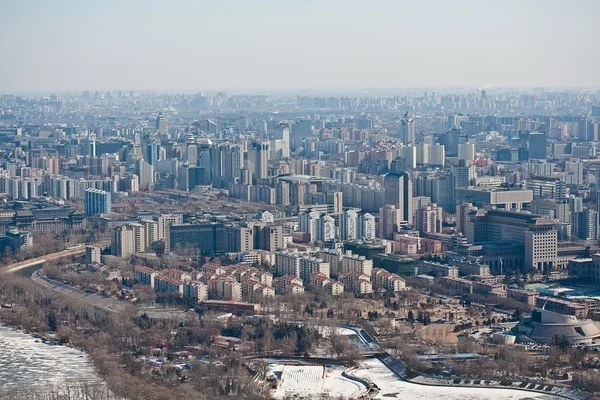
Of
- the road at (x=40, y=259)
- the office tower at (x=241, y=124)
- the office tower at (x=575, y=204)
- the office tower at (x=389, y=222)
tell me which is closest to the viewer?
the road at (x=40, y=259)

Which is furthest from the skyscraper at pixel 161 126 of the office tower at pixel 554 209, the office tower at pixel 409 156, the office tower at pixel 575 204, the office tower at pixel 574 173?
the office tower at pixel 575 204

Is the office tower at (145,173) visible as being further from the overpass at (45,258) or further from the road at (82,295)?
the road at (82,295)

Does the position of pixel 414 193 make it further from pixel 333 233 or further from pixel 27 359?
pixel 27 359

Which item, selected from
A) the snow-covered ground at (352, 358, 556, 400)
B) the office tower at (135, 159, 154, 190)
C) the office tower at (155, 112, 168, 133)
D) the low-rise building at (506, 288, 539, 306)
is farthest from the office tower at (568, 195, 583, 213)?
the office tower at (155, 112, 168, 133)

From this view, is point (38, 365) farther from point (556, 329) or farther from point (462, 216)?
point (462, 216)

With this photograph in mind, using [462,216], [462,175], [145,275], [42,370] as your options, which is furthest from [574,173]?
[42,370]

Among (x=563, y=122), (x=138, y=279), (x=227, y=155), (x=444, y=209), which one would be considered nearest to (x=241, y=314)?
(x=138, y=279)
